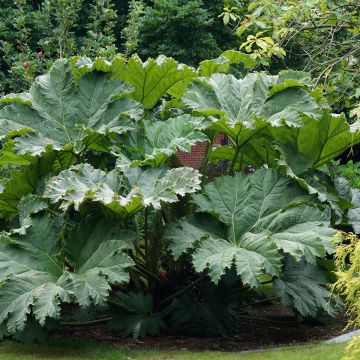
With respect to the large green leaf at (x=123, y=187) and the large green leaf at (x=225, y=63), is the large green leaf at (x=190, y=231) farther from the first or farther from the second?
the large green leaf at (x=225, y=63)

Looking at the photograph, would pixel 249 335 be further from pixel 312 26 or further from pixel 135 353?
pixel 312 26

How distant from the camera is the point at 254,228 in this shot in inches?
245

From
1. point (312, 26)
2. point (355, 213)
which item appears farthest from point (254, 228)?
point (312, 26)

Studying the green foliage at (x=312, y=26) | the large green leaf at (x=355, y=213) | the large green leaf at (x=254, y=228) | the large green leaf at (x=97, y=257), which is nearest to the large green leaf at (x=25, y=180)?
the large green leaf at (x=97, y=257)

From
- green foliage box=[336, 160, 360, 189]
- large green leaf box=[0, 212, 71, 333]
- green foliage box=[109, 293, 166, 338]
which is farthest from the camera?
green foliage box=[336, 160, 360, 189]

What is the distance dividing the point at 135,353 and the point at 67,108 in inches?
92.8

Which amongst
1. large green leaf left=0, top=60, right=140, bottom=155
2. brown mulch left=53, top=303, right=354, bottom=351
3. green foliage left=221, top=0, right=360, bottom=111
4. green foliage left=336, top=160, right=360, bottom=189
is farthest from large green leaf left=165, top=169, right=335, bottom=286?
green foliage left=336, top=160, right=360, bottom=189

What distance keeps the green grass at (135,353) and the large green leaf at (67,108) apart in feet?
5.64

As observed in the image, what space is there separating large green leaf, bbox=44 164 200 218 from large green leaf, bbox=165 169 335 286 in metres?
0.46

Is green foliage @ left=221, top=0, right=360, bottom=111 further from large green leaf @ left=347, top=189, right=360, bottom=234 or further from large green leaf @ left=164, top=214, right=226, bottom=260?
large green leaf @ left=164, top=214, right=226, bottom=260

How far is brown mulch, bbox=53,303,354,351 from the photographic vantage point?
6.16m

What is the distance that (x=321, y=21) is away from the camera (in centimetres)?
891

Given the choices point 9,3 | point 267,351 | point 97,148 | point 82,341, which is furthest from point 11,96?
point 9,3

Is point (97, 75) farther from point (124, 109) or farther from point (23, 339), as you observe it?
point (23, 339)
